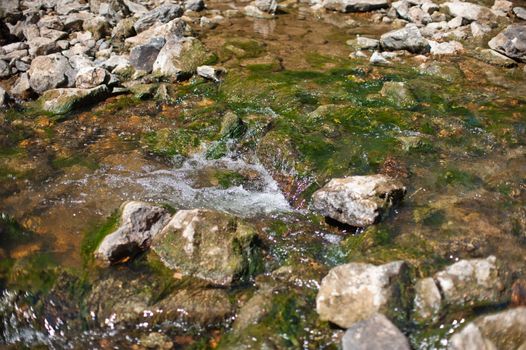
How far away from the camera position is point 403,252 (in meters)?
5.11

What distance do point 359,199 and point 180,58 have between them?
602 cm

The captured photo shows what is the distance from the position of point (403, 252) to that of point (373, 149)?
94.4 inches

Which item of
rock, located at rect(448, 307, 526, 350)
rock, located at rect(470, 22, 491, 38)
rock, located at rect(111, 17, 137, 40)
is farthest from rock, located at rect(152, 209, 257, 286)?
rock, located at rect(470, 22, 491, 38)

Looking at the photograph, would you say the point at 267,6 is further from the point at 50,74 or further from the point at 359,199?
the point at 359,199

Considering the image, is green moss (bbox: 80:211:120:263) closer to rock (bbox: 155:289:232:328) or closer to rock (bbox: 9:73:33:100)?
rock (bbox: 155:289:232:328)

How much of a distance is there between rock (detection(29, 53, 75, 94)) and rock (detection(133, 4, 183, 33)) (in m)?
3.15

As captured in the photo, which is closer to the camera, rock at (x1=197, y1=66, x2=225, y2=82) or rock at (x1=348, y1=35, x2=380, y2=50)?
rock at (x1=197, y1=66, x2=225, y2=82)

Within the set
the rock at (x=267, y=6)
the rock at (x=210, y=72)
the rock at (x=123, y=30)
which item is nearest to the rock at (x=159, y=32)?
the rock at (x=123, y=30)

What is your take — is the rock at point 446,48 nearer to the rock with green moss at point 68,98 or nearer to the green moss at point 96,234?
the rock with green moss at point 68,98

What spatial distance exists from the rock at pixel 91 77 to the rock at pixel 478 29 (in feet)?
28.5

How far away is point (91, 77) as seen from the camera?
9.36 m

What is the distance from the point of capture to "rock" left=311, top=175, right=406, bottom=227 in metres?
5.61

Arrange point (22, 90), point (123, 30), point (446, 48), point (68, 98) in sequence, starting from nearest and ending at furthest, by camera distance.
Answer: point (68, 98), point (22, 90), point (446, 48), point (123, 30)

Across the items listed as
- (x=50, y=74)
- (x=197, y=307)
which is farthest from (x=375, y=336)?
(x=50, y=74)
